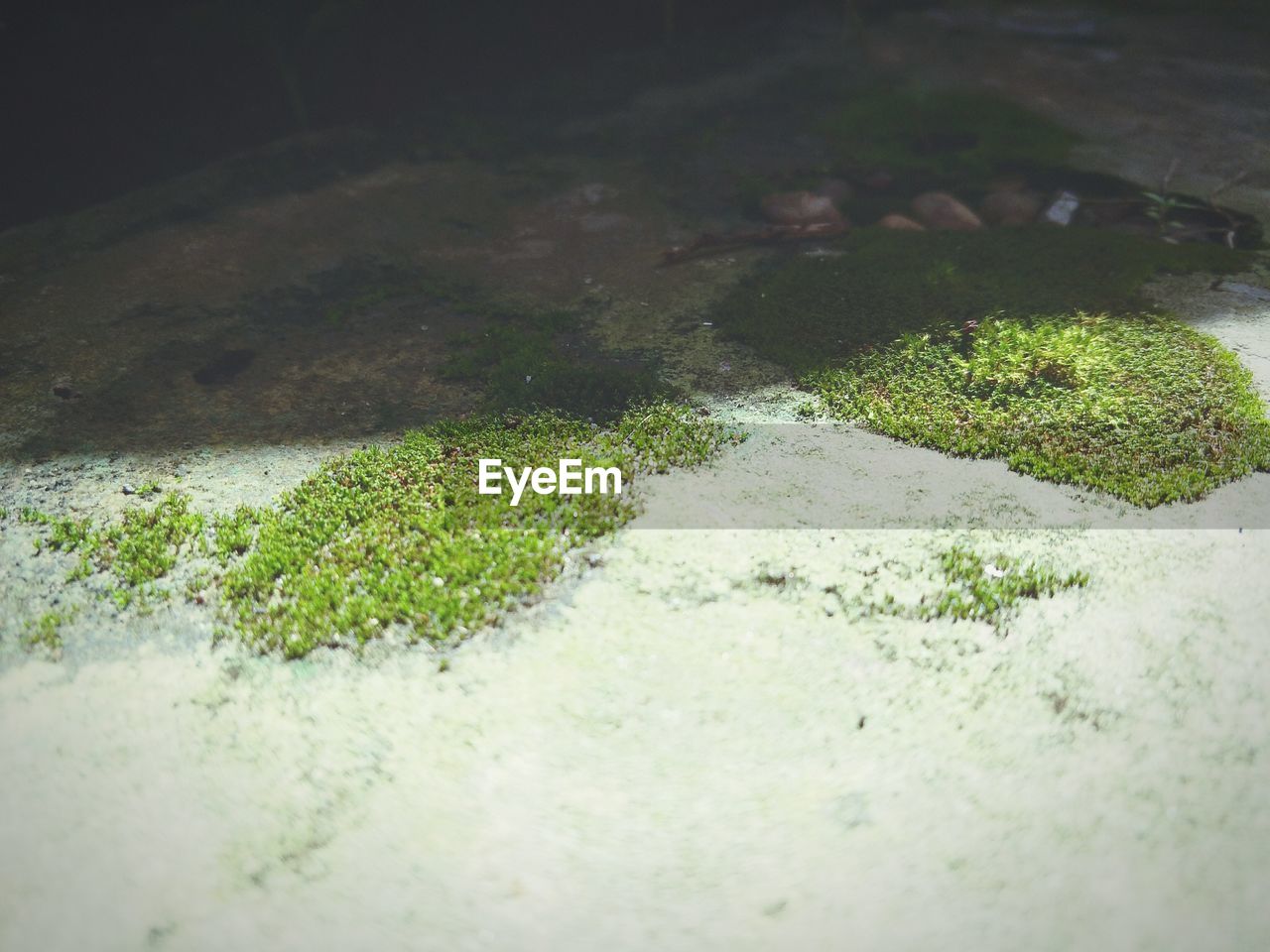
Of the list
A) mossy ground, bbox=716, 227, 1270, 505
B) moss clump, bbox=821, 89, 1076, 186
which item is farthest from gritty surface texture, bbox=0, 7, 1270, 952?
moss clump, bbox=821, 89, 1076, 186

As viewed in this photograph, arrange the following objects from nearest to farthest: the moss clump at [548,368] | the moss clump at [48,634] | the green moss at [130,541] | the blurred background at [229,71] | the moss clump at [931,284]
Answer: the moss clump at [48,634] < the green moss at [130,541] < the moss clump at [548,368] < the moss clump at [931,284] < the blurred background at [229,71]

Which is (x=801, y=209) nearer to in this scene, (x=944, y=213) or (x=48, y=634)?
(x=944, y=213)

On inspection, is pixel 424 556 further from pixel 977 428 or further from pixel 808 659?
pixel 977 428

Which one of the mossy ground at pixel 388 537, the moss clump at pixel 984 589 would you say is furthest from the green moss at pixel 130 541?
the moss clump at pixel 984 589

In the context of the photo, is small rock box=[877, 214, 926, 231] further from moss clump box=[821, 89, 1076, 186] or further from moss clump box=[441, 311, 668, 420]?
moss clump box=[441, 311, 668, 420]

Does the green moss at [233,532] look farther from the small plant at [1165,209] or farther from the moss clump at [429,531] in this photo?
the small plant at [1165,209]

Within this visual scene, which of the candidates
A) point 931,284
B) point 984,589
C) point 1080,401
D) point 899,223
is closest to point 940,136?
point 899,223
